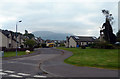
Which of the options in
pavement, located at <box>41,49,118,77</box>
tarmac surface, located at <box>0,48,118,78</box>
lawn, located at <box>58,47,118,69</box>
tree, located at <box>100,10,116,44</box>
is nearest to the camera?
pavement, located at <box>41,49,118,77</box>

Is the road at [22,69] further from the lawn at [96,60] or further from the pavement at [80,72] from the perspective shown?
the lawn at [96,60]

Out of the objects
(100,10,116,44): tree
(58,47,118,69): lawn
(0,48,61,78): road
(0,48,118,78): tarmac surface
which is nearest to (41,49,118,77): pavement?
(0,48,118,78): tarmac surface

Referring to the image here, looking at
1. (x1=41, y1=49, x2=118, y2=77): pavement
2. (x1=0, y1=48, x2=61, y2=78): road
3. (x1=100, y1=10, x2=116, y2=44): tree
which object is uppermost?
(x1=100, y1=10, x2=116, y2=44): tree

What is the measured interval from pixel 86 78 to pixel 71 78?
89 cm

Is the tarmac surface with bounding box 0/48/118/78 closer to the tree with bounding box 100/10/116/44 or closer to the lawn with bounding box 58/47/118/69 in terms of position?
the lawn with bounding box 58/47/118/69

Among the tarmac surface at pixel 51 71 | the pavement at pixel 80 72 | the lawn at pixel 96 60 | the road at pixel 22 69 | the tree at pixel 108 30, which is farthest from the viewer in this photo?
the tree at pixel 108 30

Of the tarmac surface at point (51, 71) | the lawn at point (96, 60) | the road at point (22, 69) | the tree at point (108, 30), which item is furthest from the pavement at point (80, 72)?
the tree at point (108, 30)

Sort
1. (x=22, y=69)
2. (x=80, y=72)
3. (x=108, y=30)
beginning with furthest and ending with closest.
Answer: (x=108, y=30)
(x=22, y=69)
(x=80, y=72)

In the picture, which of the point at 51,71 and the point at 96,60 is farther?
the point at 96,60

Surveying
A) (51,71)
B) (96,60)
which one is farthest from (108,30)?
(51,71)

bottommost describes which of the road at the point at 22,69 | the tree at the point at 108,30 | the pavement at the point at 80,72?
the road at the point at 22,69

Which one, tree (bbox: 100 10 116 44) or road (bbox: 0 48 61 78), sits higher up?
tree (bbox: 100 10 116 44)

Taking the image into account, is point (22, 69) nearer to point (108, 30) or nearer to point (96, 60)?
point (96, 60)

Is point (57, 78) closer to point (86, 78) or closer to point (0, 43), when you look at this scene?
point (86, 78)
